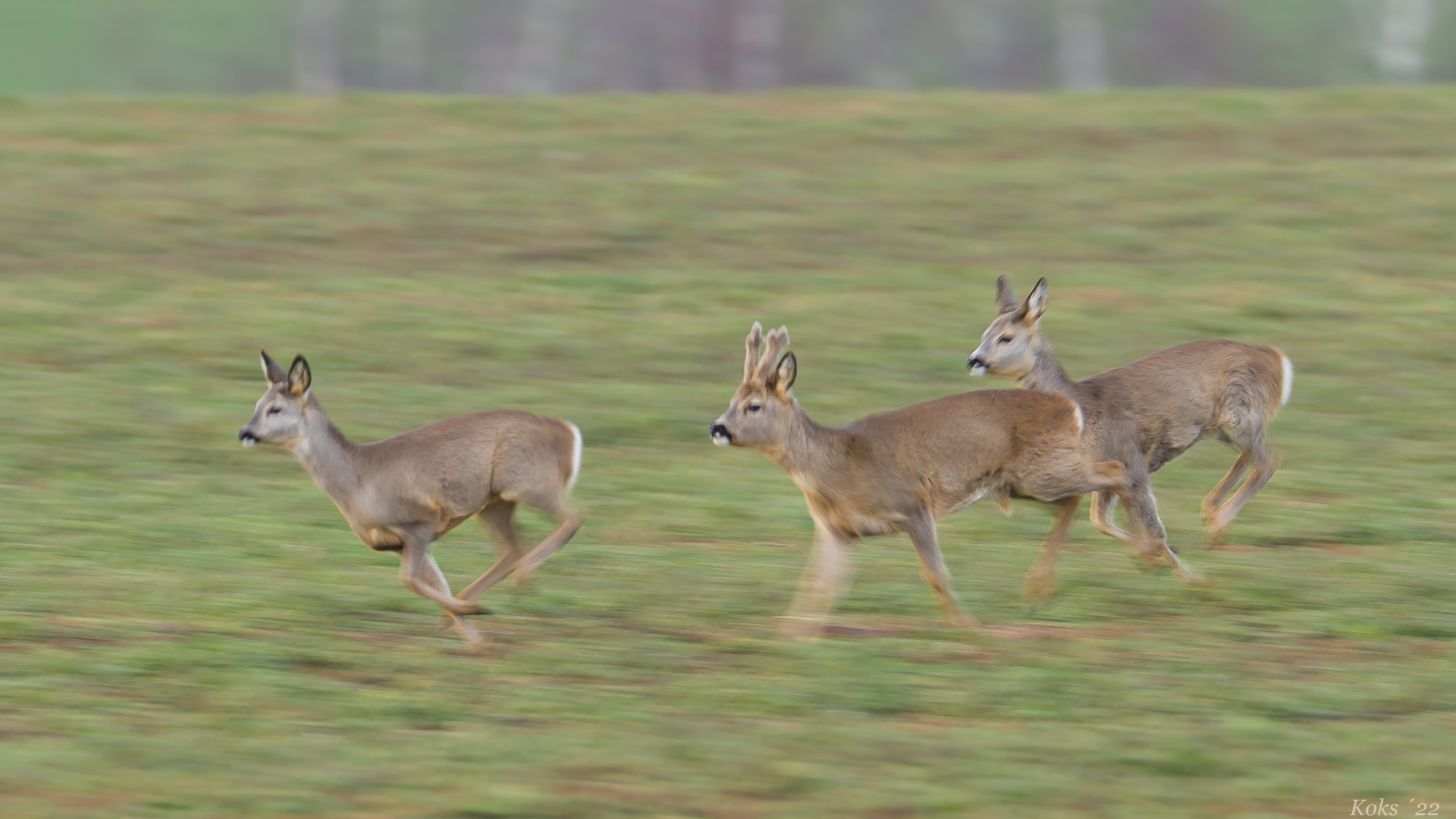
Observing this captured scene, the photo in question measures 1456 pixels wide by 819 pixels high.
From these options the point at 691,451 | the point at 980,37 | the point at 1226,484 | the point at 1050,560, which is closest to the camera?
the point at 1050,560

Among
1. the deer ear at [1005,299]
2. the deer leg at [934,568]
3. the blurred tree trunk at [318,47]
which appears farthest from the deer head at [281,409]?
the blurred tree trunk at [318,47]

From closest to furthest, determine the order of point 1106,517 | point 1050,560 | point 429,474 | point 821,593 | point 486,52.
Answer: point 429,474 → point 821,593 → point 1050,560 → point 1106,517 → point 486,52

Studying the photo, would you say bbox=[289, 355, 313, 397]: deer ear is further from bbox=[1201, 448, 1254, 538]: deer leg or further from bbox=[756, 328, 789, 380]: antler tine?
bbox=[1201, 448, 1254, 538]: deer leg

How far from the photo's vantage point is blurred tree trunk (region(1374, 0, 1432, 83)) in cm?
4312

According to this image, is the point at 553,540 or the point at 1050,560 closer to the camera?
the point at 553,540

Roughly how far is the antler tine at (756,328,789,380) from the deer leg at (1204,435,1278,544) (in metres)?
3.10

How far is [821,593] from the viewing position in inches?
364

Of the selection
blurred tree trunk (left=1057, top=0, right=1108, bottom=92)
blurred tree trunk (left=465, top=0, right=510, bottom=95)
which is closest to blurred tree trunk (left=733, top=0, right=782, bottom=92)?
blurred tree trunk (left=465, top=0, right=510, bottom=95)

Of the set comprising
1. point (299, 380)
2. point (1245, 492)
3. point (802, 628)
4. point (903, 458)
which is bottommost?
point (802, 628)

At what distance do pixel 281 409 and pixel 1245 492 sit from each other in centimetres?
A: 558

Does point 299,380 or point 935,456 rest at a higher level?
point 299,380

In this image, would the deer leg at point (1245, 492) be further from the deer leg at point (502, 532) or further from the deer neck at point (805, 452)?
the deer leg at point (502, 532)

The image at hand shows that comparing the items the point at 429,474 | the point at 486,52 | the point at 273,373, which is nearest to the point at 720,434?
the point at 429,474

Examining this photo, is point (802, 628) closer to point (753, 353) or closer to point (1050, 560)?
point (753, 353)
